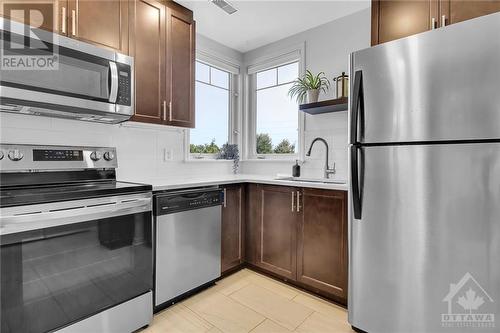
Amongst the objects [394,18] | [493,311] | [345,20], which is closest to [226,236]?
[493,311]

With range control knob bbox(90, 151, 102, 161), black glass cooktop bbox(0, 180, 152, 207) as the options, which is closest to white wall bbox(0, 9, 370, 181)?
range control knob bbox(90, 151, 102, 161)

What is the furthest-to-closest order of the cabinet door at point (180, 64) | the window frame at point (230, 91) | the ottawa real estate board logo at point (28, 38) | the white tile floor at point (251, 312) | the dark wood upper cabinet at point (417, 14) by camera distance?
the window frame at point (230, 91)
the cabinet door at point (180, 64)
the white tile floor at point (251, 312)
the dark wood upper cabinet at point (417, 14)
the ottawa real estate board logo at point (28, 38)

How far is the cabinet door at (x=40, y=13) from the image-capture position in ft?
4.73

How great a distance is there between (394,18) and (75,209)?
7.52 ft

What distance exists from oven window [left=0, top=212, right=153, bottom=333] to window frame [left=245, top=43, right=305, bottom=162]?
1817 millimetres

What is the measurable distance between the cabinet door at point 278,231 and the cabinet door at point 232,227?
0.21 metres

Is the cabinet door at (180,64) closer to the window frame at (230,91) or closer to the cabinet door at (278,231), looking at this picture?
the window frame at (230,91)

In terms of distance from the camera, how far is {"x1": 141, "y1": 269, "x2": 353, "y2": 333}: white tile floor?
1787 mm

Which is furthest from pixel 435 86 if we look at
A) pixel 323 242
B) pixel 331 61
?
pixel 331 61

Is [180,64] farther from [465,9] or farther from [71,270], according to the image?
[465,9]

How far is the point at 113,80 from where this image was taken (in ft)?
5.65

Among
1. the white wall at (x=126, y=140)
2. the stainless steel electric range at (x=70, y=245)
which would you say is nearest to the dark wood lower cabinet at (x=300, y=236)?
the white wall at (x=126, y=140)

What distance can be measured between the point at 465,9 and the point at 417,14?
0.25m

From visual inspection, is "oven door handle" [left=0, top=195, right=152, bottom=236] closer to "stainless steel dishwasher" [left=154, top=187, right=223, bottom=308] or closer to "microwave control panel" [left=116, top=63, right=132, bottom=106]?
"stainless steel dishwasher" [left=154, top=187, right=223, bottom=308]
